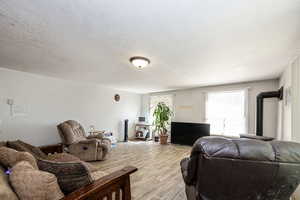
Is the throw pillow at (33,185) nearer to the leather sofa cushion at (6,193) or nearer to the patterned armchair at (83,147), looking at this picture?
the leather sofa cushion at (6,193)

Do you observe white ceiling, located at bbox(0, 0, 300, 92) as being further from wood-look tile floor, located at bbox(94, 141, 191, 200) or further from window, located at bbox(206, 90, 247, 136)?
wood-look tile floor, located at bbox(94, 141, 191, 200)

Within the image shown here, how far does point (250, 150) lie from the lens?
3.49ft

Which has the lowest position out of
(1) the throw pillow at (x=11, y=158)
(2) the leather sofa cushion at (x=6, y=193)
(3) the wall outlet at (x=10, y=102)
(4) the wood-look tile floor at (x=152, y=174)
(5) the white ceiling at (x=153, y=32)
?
(4) the wood-look tile floor at (x=152, y=174)

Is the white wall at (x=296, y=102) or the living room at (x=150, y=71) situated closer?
the living room at (x=150, y=71)

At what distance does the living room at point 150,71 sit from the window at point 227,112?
0.03 m

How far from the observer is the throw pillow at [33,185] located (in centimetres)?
91

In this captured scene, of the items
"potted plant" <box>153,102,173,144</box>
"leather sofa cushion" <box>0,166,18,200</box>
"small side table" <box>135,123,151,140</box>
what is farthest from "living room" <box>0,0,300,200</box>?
"small side table" <box>135,123,151,140</box>

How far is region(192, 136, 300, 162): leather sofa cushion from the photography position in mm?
1020

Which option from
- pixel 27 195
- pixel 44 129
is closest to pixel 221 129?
pixel 27 195

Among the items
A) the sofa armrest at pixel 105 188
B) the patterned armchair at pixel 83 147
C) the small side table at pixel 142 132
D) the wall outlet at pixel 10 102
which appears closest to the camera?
the sofa armrest at pixel 105 188

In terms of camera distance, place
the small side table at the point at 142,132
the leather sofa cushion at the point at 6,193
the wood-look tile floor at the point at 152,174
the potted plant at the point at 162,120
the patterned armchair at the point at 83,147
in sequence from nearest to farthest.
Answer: the leather sofa cushion at the point at 6,193, the wood-look tile floor at the point at 152,174, the patterned armchair at the point at 83,147, the potted plant at the point at 162,120, the small side table at the point at 142,132

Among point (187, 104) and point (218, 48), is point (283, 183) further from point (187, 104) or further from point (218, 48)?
point (187, 104)

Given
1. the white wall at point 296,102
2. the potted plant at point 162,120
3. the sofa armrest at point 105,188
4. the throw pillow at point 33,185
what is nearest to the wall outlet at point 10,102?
the throw pillow at point 33,185

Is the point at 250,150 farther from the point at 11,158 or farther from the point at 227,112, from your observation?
the point at 227,112
